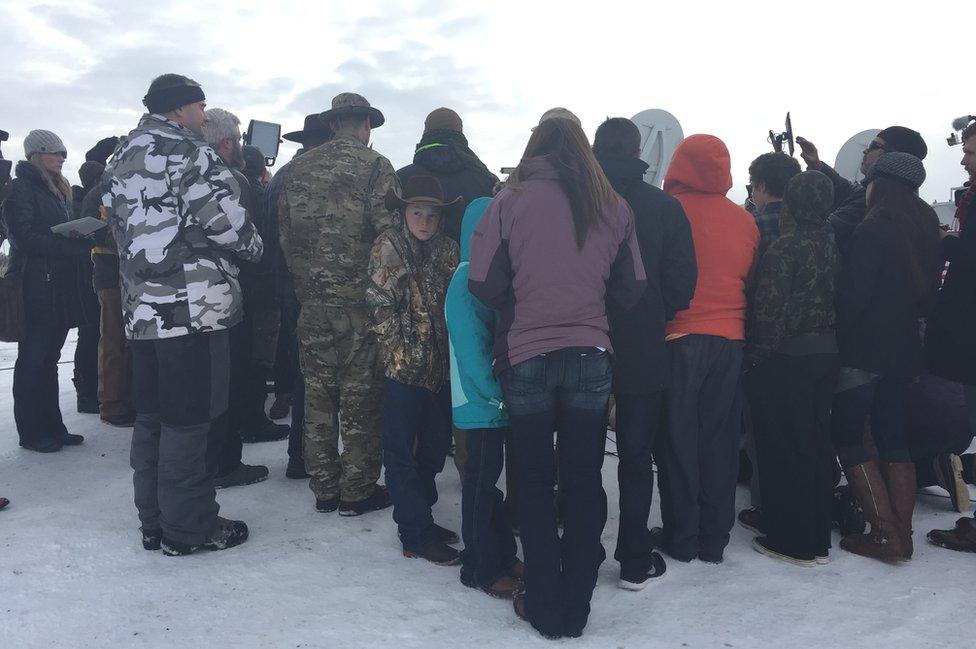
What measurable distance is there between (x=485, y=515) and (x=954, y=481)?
9.69 feet

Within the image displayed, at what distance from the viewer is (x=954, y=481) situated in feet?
12.8

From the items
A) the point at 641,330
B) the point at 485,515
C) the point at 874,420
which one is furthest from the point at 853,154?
the point at 485,515

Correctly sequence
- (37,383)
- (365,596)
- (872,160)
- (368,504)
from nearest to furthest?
(365,596) → (368,504) → (872,160) → (37,383)

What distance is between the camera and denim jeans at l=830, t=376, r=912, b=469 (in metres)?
3.38

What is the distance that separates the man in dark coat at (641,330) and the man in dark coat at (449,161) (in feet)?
3.31

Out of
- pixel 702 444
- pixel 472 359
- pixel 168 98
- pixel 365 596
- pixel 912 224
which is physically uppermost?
pixel 168 98

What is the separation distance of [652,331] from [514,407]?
31.6 inches

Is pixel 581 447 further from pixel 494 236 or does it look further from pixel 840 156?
pixel 840 156

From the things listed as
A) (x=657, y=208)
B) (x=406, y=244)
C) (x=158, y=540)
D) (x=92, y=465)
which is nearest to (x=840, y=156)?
(x=657, y=208)

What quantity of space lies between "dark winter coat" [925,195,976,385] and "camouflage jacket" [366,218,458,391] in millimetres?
2549

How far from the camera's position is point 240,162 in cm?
421

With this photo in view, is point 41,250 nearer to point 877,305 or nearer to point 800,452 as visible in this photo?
point 800,452

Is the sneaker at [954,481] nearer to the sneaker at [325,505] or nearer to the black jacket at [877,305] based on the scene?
the black jacket at [877,305]

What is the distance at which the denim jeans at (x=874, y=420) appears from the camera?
3.38 m
